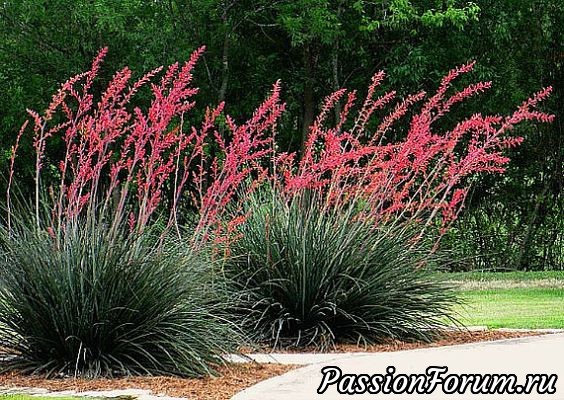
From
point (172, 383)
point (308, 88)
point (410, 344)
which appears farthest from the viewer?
point (308, 88)

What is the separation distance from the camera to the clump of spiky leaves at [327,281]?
9102mm

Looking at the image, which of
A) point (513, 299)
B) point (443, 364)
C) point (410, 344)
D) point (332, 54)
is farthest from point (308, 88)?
point (443, 364)

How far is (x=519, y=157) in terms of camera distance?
22844 millimetres

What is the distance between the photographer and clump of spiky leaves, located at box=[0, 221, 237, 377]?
24.3 feet

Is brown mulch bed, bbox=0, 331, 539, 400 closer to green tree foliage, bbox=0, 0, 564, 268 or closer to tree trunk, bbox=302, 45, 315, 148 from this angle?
green tree foliage, bbox=0, 0, 564, 268

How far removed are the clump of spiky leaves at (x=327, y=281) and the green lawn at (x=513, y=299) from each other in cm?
73

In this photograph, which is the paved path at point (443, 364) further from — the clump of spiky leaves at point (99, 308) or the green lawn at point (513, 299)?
the green lawn at point (513, 299)

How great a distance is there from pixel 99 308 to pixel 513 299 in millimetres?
9469

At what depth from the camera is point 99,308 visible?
291 inches

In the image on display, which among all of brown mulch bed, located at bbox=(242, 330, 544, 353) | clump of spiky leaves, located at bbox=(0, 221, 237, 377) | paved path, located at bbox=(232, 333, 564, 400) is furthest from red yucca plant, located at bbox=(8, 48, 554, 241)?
paved path, located at bbox=(232, 333, 564, 400)

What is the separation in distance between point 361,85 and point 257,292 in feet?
42.2

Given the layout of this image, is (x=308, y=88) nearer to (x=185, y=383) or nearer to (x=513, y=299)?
(x=513, y=299)

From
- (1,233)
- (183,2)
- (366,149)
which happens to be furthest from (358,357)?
(183,2)

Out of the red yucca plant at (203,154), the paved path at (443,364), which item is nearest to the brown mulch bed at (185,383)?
the paved path at (443,364)
